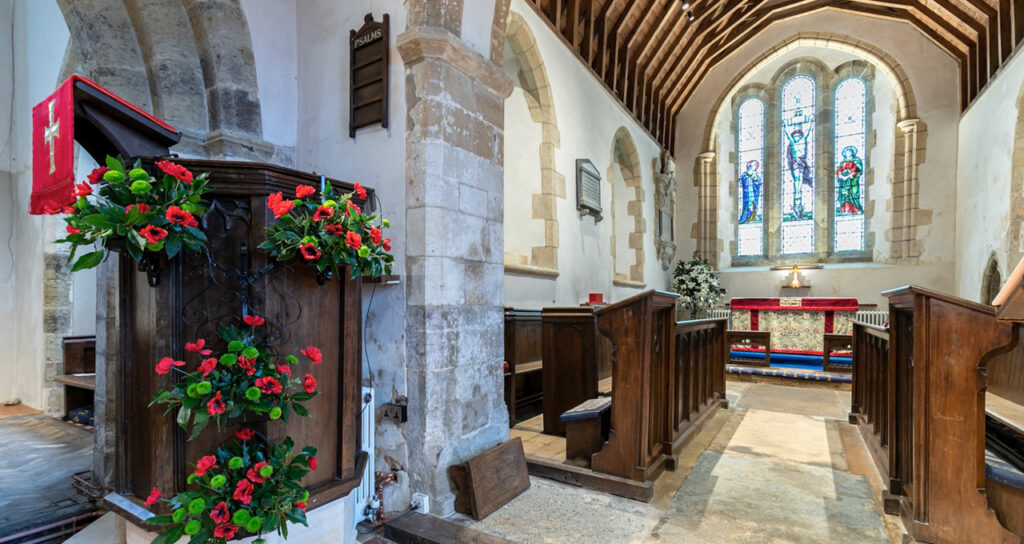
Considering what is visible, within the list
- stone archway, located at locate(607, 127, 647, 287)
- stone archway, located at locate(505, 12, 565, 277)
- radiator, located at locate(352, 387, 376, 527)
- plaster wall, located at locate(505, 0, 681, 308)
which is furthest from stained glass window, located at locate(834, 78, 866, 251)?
radiator, located at locate(352, 387, 376, 527)

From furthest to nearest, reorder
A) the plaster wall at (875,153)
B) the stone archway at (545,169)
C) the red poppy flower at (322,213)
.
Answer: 1. the plaster wall at (875,153)
2. the stone archway at (545,169)
3. the red poppy flower at (322,213)

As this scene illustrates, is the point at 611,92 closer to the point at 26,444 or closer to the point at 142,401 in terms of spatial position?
the point at 142,401

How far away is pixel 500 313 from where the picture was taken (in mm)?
2736

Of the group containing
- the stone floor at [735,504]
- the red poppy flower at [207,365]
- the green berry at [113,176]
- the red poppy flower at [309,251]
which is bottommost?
the stone floor at [735,504]

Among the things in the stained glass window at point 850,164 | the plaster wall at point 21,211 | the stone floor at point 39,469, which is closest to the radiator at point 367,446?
the stone floor at point 39,469

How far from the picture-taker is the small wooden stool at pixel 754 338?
6387 mm

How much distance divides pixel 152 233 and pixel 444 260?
45.7 inches

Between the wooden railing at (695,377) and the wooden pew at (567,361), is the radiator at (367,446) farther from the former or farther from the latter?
the wooden railing at (695,377)

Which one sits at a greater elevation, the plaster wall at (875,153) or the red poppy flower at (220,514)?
the plaster wall at (875,153)

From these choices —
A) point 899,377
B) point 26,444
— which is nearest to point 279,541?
point 899,377

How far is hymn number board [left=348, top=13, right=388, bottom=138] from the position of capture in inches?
96.0

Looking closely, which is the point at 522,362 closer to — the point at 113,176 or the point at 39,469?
the point at 113,176

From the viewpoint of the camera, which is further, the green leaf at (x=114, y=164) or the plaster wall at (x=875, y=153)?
the plaster wall at (x=875, y=153)

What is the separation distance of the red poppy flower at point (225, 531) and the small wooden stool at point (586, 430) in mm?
1701
